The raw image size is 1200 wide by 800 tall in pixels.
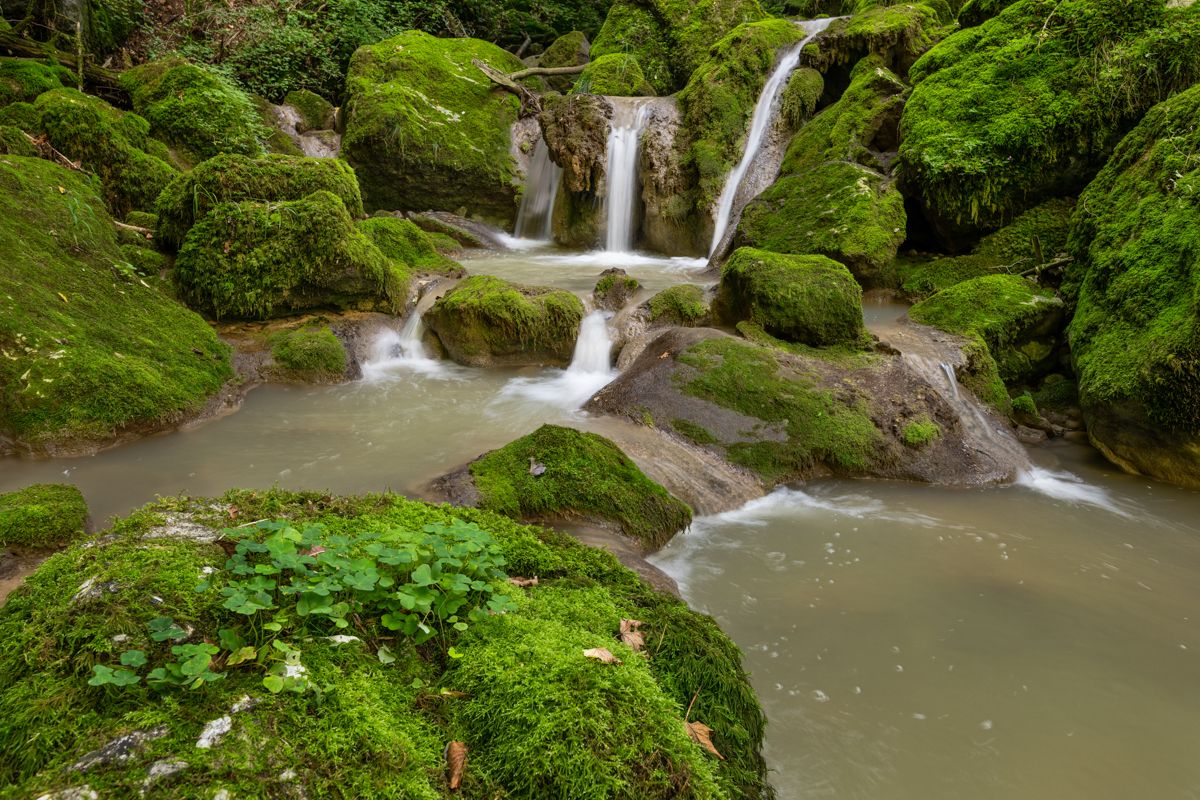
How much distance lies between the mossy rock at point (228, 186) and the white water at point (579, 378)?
12.6 ft

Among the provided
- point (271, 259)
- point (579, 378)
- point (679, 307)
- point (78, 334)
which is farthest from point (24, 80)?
point (679, 307)

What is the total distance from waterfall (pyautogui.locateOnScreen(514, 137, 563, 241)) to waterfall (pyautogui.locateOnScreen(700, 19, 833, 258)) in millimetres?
4171

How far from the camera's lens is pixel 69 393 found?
530cm

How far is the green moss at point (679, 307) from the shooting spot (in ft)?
27.0

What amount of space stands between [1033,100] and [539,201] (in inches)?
395

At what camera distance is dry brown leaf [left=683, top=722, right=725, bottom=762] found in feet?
5.90

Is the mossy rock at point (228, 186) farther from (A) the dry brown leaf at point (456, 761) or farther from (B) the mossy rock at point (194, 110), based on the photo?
(A) the dry brown leaf at point (456, 761)

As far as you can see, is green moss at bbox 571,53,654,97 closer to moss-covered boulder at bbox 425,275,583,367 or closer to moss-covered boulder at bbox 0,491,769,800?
moss-covered boulder at bbox 425,275,583,367

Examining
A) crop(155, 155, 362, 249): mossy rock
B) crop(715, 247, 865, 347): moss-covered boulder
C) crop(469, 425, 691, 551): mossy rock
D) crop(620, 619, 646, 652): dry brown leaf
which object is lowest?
crop(469, 425, 691, 551): mossy rock

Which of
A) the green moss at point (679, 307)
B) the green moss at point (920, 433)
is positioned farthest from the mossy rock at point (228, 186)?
the green moss at point (920, 433)

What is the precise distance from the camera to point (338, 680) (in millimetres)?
1552

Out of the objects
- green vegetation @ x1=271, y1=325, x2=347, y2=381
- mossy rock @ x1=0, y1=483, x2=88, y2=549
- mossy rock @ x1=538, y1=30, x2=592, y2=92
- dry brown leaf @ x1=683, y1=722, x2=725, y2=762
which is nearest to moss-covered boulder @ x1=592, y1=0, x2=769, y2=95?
mossy rock @ x1=538, y1=30, x2=592, y2=92

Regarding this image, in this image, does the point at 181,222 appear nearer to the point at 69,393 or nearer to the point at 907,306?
the point at 69,393

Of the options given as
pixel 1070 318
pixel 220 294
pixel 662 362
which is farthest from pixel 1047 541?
pixel 220 294
